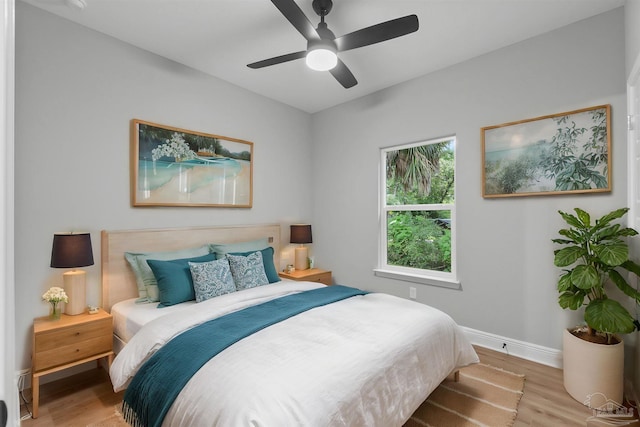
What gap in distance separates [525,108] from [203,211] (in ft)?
10.6

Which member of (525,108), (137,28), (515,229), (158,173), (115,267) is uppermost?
(137,28)

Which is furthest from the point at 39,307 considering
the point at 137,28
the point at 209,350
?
the point at 137,28

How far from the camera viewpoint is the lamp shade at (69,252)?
216 cm

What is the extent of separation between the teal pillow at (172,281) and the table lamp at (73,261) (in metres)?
0.45

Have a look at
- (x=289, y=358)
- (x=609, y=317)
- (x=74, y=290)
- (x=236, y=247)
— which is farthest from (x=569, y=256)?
(x=74, y=290)

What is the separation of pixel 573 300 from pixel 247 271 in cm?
254

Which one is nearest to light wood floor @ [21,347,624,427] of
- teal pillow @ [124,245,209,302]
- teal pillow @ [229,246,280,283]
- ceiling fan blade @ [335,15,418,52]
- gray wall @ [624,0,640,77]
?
teal pillow @ [124,245,209,302]

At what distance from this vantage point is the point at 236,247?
10.6 feet

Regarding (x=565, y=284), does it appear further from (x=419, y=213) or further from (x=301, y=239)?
(x=301, y=239)

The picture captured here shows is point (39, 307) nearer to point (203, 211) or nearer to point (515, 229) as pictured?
point (203, 211)

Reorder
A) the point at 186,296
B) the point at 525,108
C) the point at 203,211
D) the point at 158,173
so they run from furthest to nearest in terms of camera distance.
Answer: the point at 203,211 < the point at 158,173 < the point at 525,108 < the point at 186,296

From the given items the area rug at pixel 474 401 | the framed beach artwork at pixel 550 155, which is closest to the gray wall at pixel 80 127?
the area rug at pixel 474 401

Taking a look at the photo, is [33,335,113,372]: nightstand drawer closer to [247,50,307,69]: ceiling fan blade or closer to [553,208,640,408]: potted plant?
[247,50,307,69]: ceiling fan blade

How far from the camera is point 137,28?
100 inches
